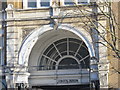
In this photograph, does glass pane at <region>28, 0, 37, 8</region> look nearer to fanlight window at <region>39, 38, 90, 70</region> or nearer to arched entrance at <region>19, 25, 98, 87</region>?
arched entrance at <region>19, 25, 98, 87</region>

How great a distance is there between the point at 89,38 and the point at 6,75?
184 inches

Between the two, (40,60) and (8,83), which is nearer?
(8,83)

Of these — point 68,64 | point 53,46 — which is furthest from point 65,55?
point 53,46

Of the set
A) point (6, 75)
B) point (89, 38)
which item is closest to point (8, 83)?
point (6, 75)

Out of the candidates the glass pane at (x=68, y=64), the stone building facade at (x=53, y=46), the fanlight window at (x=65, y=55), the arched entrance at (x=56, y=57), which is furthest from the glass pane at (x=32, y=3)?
the glass pane at (x=68, y=64)

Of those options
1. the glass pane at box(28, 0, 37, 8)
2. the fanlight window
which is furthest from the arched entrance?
the glass pane at box(28, 0, 37, 8)

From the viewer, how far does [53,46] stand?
22.3 meters

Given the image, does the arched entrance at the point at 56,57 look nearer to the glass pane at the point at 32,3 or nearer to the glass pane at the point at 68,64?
the glass pane at the point at 68,64

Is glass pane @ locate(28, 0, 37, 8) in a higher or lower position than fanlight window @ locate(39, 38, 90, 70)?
higher

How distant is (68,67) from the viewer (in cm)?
2194

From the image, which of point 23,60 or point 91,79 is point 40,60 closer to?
point 23,60

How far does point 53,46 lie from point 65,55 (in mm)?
835

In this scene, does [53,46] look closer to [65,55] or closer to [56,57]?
[56,57]

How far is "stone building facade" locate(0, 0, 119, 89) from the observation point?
2014 centimetres
